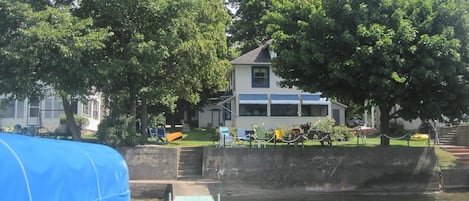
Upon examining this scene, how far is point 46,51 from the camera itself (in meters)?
22.0

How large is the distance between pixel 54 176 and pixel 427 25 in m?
17.7

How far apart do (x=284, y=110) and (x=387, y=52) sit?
19.9 meters

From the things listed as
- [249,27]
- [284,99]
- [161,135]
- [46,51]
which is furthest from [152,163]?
[249,27]

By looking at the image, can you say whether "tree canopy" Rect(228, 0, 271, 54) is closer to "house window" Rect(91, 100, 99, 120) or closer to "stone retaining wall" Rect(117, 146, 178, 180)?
"house window" Rect(91, 100, 99, 120)

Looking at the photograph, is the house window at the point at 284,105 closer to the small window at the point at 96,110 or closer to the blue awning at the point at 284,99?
the blue awning at the point at 284,99

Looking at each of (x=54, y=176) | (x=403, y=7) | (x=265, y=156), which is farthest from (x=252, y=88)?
(x=54, y=176)

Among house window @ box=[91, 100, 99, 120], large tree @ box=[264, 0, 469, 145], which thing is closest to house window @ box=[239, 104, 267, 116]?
house window @ box=[91, 100, 99, 120]

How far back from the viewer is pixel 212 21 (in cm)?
3117

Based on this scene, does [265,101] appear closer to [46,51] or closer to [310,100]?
[310,100]

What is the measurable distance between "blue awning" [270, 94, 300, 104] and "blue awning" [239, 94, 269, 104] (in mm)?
556

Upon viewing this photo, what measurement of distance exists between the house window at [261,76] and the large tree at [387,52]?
16.7 metres

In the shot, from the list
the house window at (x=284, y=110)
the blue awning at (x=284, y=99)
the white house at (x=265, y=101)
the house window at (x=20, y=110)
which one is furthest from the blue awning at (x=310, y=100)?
the house window at (x=20, y=110)

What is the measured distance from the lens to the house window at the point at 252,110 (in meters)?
40.1

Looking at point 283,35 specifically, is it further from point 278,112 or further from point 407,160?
point 278,112
